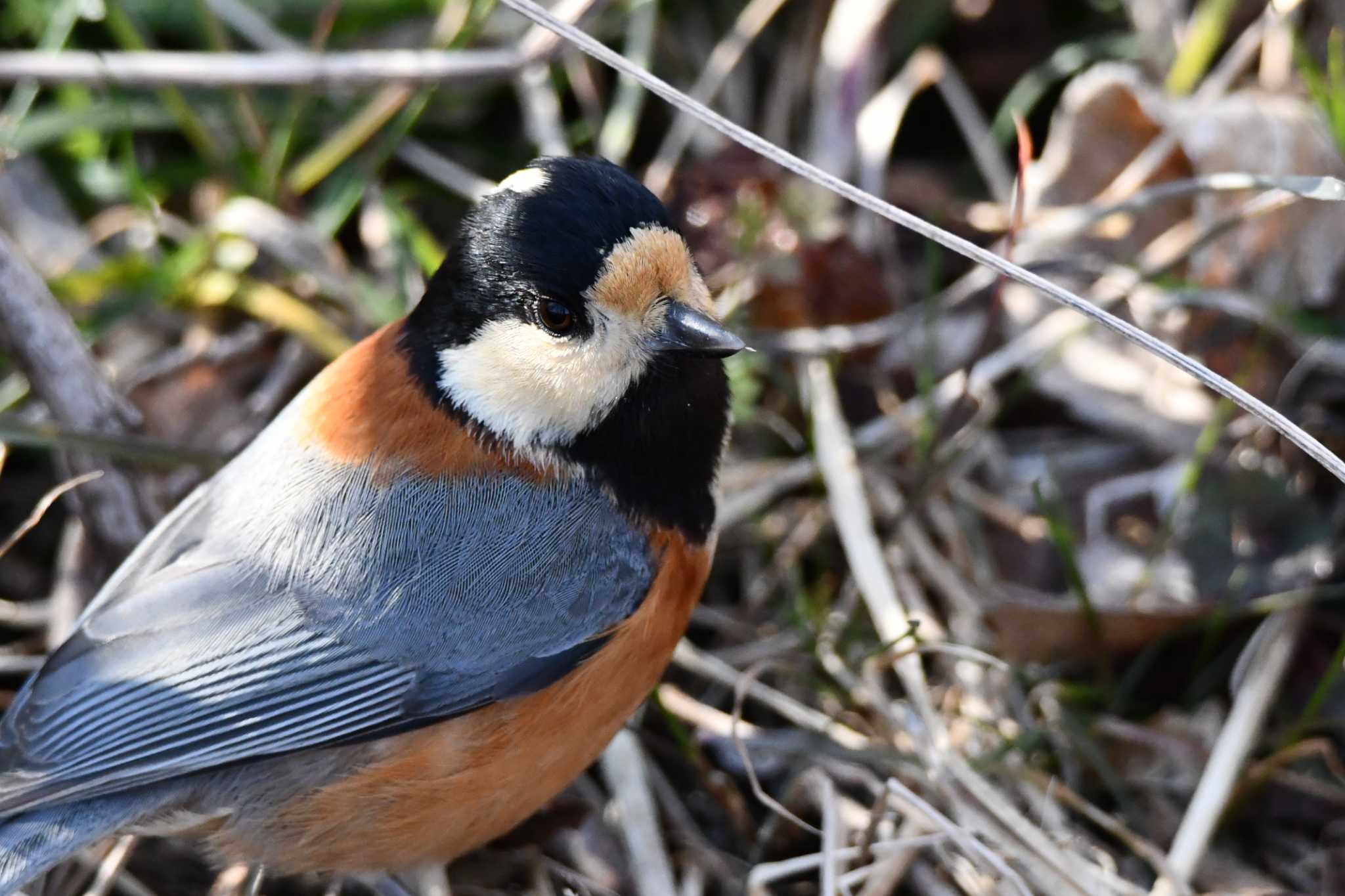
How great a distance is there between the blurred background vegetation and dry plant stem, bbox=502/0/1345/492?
1.84 ft

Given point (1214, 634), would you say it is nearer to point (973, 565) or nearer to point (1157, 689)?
point (1157, 689)

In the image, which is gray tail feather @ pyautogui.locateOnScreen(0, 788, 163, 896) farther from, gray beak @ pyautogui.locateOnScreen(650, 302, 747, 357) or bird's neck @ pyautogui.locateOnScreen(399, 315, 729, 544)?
gray beak @ pyautogui.locateOnScreen(650, 302, 747, 357)

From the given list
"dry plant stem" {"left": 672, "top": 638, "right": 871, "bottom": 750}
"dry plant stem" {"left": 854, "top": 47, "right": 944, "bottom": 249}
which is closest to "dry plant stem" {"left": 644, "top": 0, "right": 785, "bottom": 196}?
"dry plant stem" {"left": 854, "top": 47, "right": 944, "bottom": 249}

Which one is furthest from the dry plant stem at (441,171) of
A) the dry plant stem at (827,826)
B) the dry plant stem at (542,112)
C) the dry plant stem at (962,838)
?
the dry plant stem at (962,838)

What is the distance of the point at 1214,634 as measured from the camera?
357 cm

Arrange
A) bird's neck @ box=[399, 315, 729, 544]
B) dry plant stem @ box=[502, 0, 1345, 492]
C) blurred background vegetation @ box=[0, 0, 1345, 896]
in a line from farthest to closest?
blurred background vegetation @ box=[0, 0, 1345, 896], bird's neck @ box=[399, 315, 729, 544], dry plant stem @ box=[502, 0, 1345, 492]

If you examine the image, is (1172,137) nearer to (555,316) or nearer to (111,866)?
(555,316)

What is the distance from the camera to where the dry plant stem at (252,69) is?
3977 millimetres

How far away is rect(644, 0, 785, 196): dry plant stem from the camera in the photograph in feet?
14.6

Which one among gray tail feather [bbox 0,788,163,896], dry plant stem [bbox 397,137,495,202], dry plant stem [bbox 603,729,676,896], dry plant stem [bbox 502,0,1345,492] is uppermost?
dry plant stem [bbox 502,0,1345,492]

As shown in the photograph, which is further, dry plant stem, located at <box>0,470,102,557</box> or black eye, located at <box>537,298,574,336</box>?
dry plant stem, located at <box>0,470,102,557</box>

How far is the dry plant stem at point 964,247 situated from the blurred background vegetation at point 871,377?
56 cm

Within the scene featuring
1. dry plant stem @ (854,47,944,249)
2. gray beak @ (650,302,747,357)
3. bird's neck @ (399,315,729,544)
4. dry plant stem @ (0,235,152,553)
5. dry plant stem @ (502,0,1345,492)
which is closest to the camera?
dry plant stem @ (502,0,1345,492)

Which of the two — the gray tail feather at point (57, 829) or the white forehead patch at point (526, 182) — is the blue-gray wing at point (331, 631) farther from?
the white forehead patch at point (526, 182)
